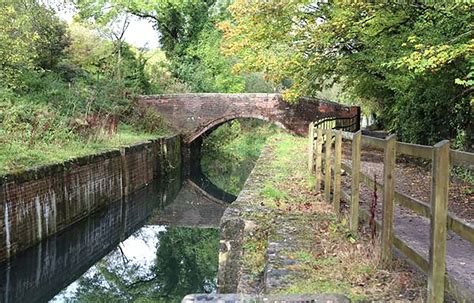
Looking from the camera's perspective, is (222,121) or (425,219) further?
(222,121)

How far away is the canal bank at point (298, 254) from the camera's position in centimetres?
380

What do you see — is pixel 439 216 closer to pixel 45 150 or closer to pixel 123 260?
pixel 123 260

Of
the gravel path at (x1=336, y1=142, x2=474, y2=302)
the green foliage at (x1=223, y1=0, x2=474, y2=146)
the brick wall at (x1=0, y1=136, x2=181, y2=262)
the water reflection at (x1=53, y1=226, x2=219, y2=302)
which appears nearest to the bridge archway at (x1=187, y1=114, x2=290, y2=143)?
the green foliage at (x1=223, y1=0, x2=474, y2=146)

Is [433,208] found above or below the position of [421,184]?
above

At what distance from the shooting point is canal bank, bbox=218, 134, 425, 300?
3.80m

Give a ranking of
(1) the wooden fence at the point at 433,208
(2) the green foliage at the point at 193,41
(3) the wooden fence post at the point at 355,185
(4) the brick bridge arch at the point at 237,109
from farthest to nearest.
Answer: (2) the green foliage at the point at 193,41
(4) the brick bridge arch at the point at 237,109
(3) the wooden fence post at the point at 355,185
(1) the wooden fence at the point at 433,208

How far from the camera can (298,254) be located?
4586mm

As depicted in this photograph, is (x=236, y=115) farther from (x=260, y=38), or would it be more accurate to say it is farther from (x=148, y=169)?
(x=260, y=38)

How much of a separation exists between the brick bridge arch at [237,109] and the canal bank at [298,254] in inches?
662

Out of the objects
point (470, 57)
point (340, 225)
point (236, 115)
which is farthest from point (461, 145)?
point (236, 115)

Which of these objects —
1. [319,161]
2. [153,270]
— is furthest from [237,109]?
[319,161]

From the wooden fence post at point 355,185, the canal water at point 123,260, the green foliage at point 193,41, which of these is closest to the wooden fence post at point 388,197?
the wooden fence post at point 355,185

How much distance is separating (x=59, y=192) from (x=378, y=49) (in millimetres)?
7437

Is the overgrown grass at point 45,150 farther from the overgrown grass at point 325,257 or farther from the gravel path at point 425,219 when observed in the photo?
the gravel path at point 425,219
